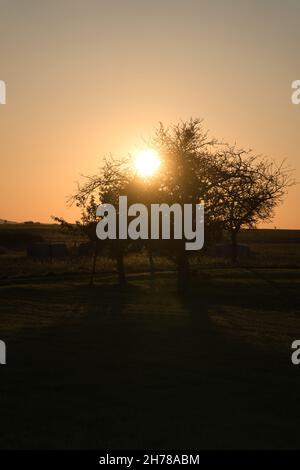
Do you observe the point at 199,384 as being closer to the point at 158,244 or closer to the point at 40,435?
the point at 40,435

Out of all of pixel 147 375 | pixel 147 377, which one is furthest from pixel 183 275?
pixel 147 377

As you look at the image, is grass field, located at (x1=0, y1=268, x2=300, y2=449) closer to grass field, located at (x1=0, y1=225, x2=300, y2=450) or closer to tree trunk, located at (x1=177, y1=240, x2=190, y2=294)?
grass field, located at (x1=0, y1=225, x2=300, y2=450)

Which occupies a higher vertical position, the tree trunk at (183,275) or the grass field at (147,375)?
the tree trunk at (183,275)

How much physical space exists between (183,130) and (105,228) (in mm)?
9313

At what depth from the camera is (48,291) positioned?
127 ft

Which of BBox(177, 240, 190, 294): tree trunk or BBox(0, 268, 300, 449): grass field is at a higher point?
BBox(177, 240, 190, 294): tree trunk

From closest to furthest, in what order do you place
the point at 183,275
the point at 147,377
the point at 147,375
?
the point at 147,377
the point at 147,375
the point at 183,275

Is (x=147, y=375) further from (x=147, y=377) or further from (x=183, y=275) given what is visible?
(x=183, y=275)

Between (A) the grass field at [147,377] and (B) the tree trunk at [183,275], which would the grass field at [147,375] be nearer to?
(A) the grass field at [147,377]

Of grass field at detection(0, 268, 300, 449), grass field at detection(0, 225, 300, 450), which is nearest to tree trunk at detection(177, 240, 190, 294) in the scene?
grass field at detection(0, 225, 300, 450)

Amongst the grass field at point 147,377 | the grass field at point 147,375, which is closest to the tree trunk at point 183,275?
the grass field at point 147,375

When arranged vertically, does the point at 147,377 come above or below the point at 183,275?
below
